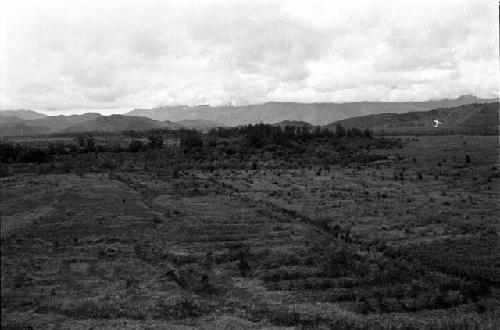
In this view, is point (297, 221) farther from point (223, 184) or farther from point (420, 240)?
point (223, 184)

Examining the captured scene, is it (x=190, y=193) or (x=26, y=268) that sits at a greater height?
(x=26, y=268)

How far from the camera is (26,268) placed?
1434cm

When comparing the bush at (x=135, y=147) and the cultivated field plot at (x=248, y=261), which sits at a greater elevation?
the bush at (x=135, y=147)

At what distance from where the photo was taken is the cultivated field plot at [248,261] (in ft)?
74.4

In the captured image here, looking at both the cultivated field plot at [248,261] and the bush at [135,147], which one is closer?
the cultivated field plot at [248,261]

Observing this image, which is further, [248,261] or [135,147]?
[135,147]

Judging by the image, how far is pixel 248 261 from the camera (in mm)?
33281

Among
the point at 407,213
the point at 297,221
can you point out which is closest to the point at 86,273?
the point at 297,221

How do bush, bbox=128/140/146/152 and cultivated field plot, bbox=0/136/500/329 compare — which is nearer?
cultivated field plot, bbox=0/136/500/329

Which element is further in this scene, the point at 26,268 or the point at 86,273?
the point at 86,273

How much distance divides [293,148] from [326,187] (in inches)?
2983

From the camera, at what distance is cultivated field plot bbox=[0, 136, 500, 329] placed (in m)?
22.7

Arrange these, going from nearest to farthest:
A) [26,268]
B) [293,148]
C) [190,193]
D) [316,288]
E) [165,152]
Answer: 1. [26,268]
2. [316,288]
3. [190,193]
4. [165,152]
5. [293,148]

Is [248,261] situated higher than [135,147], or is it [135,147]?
[135,147]
